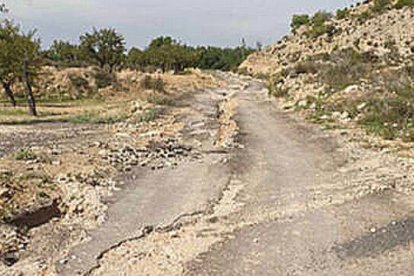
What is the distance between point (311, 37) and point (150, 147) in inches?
2669

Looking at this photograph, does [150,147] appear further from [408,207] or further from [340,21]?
[340,21]

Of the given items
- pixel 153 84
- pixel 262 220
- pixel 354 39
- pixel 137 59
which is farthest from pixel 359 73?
pixel 137 59

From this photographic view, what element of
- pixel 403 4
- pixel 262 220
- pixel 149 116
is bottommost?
pixel 149 116

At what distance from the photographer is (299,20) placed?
110750 millimetres

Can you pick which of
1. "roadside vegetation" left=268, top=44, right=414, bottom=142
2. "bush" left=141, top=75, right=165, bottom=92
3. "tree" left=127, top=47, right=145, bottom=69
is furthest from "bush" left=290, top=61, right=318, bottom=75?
"tree" left=127, top=47, right=145, bottom=69

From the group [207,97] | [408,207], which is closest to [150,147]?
[408,207]

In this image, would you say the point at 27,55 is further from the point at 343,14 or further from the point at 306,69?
the point at 343,14

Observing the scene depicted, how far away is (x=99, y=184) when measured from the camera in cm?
1634

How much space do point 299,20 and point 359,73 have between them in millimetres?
Answer: 72343

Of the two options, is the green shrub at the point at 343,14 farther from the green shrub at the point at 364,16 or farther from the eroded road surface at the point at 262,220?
the eroded road surface at the point at 262,220

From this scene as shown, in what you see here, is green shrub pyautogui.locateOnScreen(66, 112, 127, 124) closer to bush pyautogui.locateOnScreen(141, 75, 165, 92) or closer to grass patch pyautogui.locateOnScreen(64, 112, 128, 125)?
grass patch pyautogui.locateOnScreen(64, 112, 128, 125)

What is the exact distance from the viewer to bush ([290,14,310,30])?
108956 mm

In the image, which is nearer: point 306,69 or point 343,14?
point 306,69

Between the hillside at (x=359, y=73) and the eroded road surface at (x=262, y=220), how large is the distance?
533cm
